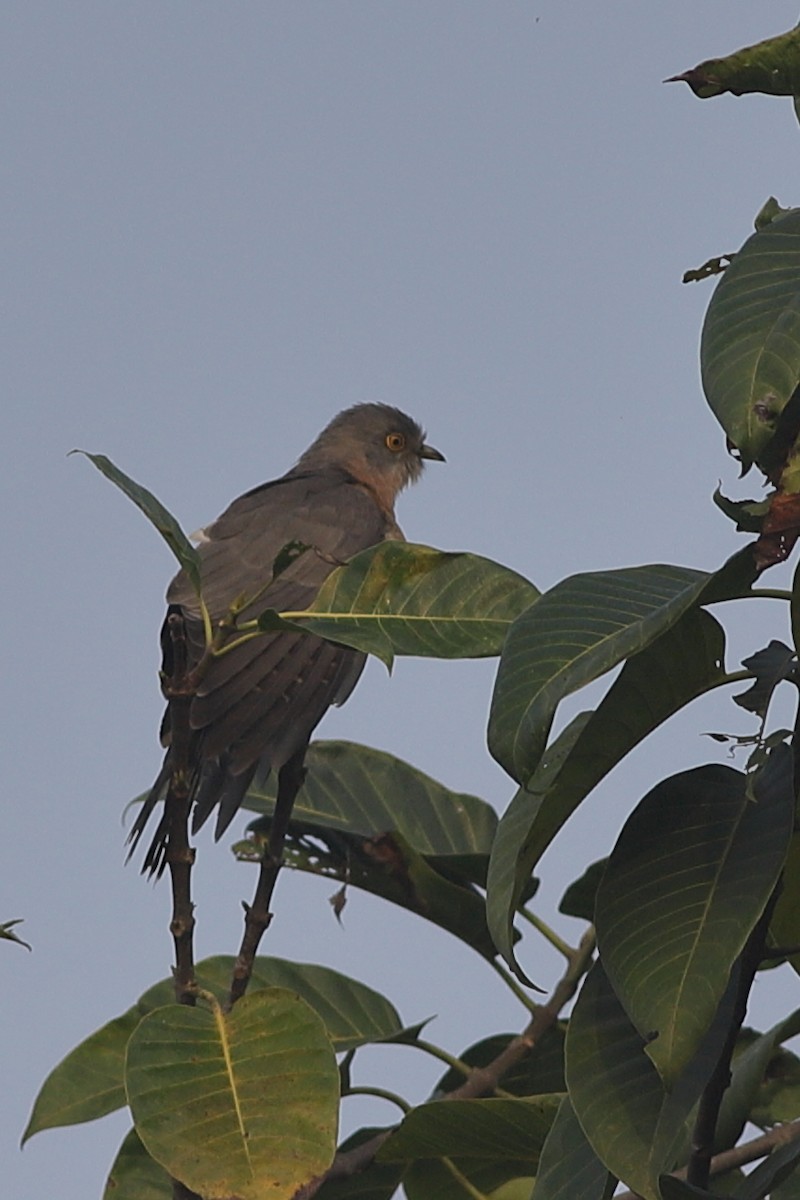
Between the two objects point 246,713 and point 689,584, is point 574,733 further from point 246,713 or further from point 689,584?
point 246,713

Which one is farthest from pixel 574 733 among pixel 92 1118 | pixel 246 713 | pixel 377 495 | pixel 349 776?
pixel 377 495

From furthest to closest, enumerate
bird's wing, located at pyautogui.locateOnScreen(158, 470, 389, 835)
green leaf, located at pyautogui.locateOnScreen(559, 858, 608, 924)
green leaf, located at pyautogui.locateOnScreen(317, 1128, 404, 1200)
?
bird's wing, located at pyautogui.locateOnScreen(158, 470, 389, 835) < green leaf, located at pyautogui.locateOnScreen(559, 858, 608, 924) < green leaf, located at pyautogui.locateOnScreen(317, 1128, 404, 1200)

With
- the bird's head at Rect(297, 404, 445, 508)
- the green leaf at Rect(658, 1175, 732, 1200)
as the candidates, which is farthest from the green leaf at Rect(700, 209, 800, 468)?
the bird's head at Rect(297, 404, 445, 508)

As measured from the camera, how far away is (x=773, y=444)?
195 centimetres

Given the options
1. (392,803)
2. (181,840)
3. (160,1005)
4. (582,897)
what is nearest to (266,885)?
(160,1005)

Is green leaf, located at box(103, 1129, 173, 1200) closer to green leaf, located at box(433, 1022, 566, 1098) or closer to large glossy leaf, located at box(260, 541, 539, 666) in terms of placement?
green leaf, located at box(433, 1022, 566, 1098)

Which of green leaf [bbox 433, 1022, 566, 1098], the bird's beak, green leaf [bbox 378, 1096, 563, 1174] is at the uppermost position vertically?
the bird's beak

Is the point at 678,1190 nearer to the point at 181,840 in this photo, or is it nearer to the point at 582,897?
the point at 181,840

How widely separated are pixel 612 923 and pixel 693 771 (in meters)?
0.27

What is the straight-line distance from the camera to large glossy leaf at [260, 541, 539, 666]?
7.46 ft

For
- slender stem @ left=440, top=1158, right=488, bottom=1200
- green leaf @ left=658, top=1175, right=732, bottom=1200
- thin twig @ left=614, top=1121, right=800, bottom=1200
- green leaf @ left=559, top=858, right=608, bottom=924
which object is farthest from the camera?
green leaf @ left=559, top=858, right=608, bottom=924

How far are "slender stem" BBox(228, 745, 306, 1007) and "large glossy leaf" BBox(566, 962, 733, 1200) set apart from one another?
566 mm

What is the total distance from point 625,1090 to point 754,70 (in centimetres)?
135

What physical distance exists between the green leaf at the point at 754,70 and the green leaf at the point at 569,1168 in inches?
55.8
